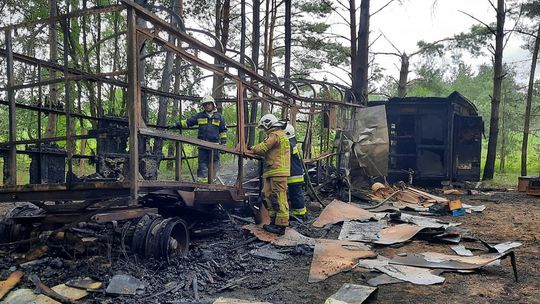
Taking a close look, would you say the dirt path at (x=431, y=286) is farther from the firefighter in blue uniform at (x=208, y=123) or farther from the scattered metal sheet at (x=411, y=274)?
the firefighter in blue uniform at (x=208, y=123)

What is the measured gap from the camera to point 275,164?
22.9 ft

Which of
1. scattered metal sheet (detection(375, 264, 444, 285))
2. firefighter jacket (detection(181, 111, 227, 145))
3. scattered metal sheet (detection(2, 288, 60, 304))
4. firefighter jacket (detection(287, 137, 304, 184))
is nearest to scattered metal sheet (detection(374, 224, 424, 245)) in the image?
scattered metal sheet (detection(375, 264, 444, 285))

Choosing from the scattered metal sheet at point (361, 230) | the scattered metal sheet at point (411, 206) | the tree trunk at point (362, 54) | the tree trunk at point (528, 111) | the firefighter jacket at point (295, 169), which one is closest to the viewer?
the scattered metal sheet at point (361, 230)

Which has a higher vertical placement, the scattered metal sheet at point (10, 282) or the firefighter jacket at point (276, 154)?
the firefighter jacket at point (276, 154)

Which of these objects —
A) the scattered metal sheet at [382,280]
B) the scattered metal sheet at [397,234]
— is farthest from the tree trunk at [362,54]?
the scattered metal sheet at [382,280]

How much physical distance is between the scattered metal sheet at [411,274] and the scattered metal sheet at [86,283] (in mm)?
2995

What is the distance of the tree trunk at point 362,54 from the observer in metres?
15.8

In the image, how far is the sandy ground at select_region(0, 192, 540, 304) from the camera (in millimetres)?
4016

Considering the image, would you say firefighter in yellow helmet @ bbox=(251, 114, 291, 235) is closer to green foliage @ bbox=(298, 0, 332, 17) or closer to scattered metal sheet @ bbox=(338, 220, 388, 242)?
scattered metal sheet @ bbox=(338, 220, 388, 242)

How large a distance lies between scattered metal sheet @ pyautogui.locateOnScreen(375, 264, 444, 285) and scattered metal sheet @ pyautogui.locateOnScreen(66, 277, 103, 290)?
299cm

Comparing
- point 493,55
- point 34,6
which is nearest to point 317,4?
point 493,55

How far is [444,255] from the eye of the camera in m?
5.38

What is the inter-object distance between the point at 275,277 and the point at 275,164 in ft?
8.48

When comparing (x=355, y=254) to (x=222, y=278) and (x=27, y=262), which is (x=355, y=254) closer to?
(x=222, y=278)
